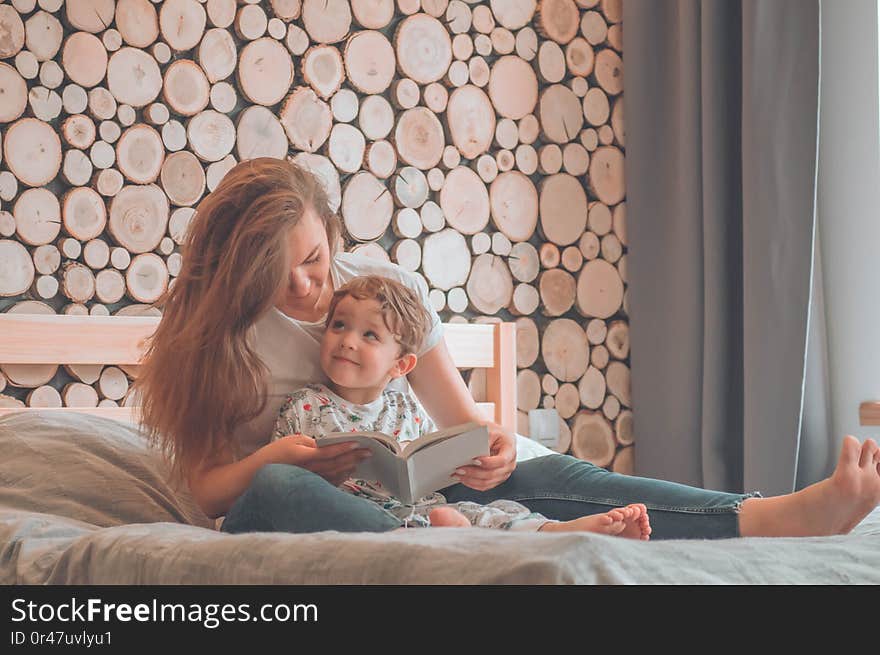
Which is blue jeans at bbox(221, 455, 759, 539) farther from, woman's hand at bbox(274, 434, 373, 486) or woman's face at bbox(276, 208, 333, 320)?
woman's face at bbox(276, 208, 333, 320)

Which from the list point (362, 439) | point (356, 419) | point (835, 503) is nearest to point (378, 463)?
point (362, 439)

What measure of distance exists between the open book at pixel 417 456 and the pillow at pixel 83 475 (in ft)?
1.23

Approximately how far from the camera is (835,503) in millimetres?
1177

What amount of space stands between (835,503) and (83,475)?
1.08 meters

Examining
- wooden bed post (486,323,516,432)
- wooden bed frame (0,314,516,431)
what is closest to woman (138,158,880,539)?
wooden bed frame (0,314,516,431)

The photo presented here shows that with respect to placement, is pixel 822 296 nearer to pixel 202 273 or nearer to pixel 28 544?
pixel 202 273

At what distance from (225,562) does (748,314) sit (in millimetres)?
2017

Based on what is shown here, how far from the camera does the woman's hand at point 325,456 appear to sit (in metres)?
1.25

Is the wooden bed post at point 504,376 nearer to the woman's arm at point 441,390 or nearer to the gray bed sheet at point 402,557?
the woman's arm at point 441,390

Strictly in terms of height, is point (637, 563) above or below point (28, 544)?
above

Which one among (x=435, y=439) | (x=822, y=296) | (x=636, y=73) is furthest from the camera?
(x=636, y=73)

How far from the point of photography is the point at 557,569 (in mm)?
579

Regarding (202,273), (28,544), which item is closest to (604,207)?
(202,273)

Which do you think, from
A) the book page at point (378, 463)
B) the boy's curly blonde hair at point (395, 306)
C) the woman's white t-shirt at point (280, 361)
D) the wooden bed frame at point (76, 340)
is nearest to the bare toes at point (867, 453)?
the book page at point (378, 463)
